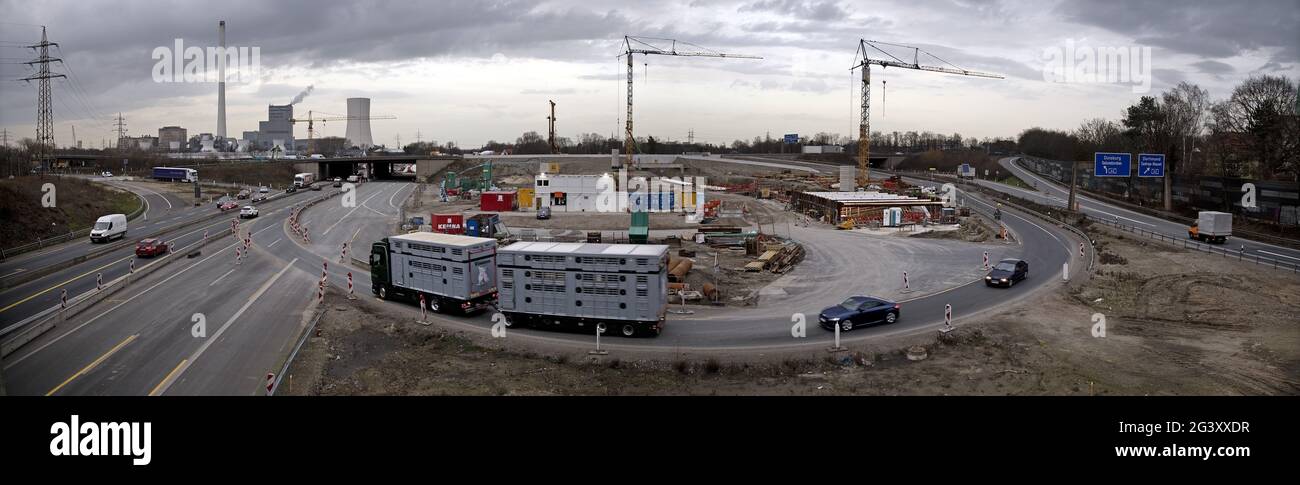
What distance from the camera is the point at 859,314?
24.3m

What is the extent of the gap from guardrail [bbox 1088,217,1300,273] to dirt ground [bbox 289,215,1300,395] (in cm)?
897

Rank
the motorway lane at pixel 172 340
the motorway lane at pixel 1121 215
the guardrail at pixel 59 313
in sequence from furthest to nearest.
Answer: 1. the motorway lane at pixel 1121 215
2. the guardrail at pixel 59 313
3. the motorway lane at pixel 172 340

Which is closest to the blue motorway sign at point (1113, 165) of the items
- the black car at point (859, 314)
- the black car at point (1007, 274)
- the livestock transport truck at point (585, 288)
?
the black car at point (1007, 274)

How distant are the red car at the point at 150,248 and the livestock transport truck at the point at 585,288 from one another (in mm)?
26604

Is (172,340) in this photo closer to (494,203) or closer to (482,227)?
(482,227)

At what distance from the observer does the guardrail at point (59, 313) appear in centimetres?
2128

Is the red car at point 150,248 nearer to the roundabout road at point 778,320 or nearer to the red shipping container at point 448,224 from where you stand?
the roundabout road at point 778,320

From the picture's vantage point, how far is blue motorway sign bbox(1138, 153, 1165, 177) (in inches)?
2168

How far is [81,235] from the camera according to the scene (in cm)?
4616

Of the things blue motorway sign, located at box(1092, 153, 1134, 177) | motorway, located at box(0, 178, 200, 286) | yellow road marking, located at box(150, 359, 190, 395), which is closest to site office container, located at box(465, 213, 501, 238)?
motorway, located at box(0, 178, 200, 286)

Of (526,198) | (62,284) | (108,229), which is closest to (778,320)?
(62,284)

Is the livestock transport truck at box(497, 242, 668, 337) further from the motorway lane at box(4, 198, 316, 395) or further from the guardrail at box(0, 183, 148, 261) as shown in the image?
the guardrail at box(0, 183, 148, 261)

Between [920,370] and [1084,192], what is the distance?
68015 mm
